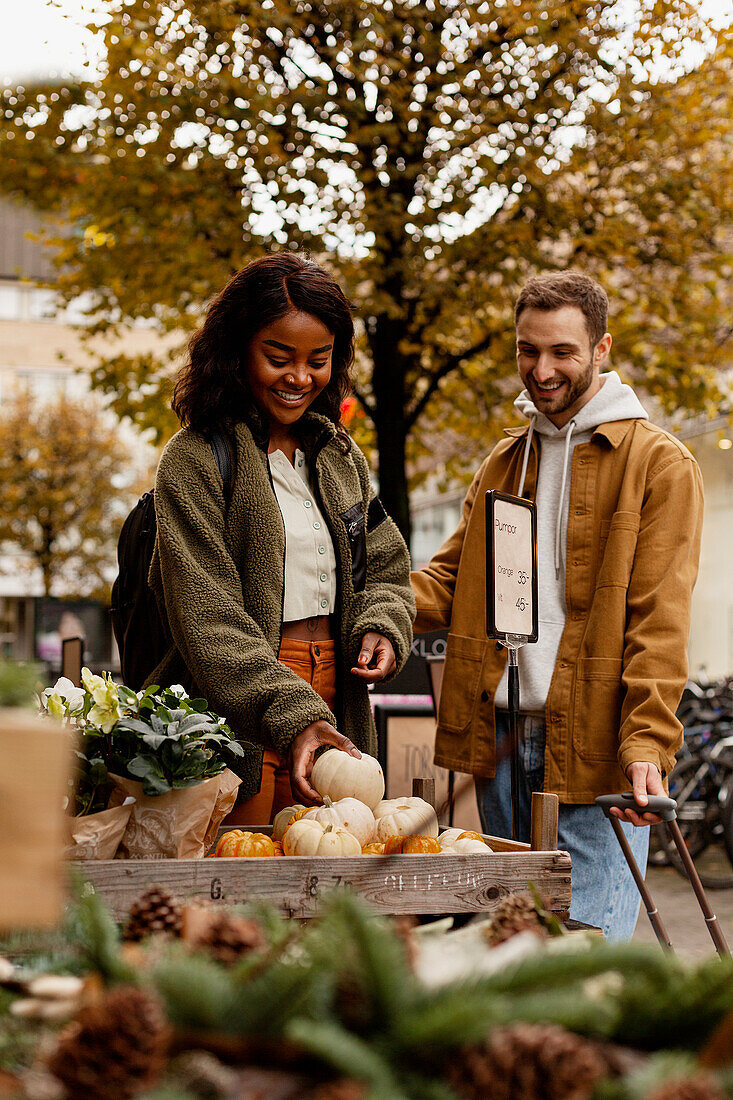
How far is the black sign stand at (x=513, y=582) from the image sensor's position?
7.02 ft

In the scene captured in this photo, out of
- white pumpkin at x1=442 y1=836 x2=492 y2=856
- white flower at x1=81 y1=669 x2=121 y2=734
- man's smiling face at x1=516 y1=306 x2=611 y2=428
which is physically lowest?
white pumpkin at x1=442 y1=836 x2=492 y2=856

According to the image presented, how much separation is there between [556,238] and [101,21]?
9.29 ft

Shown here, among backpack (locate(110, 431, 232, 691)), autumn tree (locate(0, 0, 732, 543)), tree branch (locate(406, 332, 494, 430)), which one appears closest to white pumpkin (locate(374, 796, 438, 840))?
backpack (locate(110, 431, 232, 691))

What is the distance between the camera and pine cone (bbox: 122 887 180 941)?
1150mm

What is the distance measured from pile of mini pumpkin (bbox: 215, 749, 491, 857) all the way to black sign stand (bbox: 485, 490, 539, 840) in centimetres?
26

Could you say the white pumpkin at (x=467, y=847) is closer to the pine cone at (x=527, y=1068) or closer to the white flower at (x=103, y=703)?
the white flower at (x=103, y=703)

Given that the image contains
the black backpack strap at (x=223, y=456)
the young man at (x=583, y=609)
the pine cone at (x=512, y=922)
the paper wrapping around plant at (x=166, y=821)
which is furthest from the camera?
the young man at (x=583, y=609)

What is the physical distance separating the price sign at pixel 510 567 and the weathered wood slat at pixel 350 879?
1.70 ft

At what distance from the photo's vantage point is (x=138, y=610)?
2.65 metres

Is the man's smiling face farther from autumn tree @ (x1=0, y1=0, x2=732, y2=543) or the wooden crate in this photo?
autumn tree @ (x1=0, y1=0, x2=732, y2=543)

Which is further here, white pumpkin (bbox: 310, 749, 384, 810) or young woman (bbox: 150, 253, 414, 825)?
young woman (bbox: 150, 253, 414, 825)

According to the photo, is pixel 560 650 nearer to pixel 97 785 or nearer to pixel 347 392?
pixel 347 392

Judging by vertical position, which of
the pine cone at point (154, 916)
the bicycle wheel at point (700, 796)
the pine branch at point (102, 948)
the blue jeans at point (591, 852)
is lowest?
the bicycle wheel at point (700, 796)

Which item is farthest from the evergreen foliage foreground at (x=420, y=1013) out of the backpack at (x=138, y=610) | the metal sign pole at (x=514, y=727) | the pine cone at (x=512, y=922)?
the backpack at (x=138, y=610)
